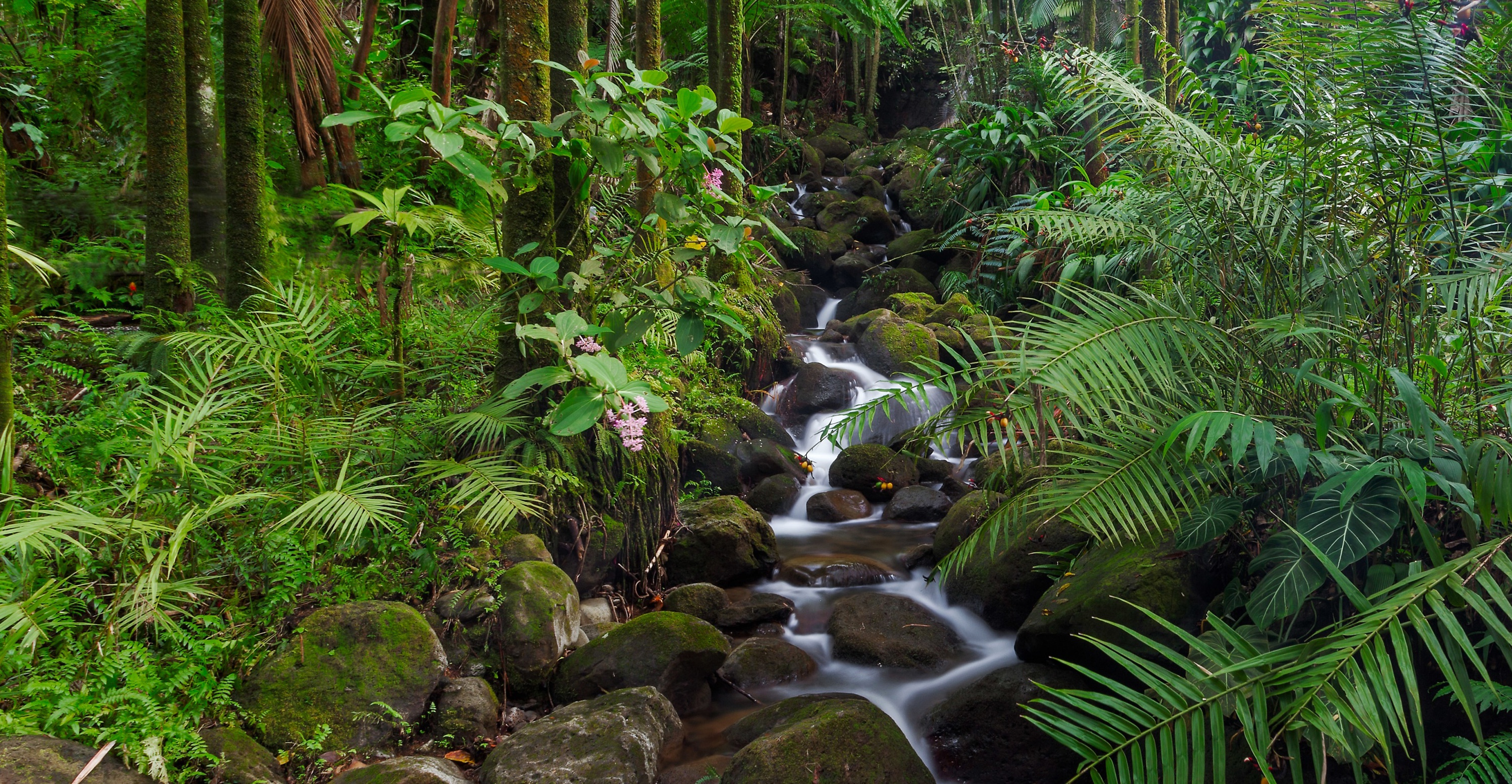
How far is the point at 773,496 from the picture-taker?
6141 millimetres

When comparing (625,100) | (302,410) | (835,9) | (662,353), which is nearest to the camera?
(625,100)

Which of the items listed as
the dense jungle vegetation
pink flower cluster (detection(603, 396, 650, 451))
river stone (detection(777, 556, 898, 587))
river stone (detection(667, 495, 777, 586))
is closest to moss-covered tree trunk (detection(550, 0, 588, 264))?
the dense jungle vegetation

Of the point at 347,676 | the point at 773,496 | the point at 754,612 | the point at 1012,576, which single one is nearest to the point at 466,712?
the point at 347,676

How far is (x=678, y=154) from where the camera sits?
130 inches

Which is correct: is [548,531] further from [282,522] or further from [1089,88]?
[1089,88]

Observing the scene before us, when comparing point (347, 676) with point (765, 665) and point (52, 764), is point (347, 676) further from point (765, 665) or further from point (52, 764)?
point (765, 665)

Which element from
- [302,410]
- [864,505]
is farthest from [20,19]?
[864,505]

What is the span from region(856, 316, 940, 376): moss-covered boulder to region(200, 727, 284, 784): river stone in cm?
645

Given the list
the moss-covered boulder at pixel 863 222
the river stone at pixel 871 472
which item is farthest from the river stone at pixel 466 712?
the moss-covered boulder at pixel 863 222

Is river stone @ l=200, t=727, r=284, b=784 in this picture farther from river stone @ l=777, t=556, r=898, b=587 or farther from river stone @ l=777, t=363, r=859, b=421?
river stone @ l=777, t=363, r=859, b=421

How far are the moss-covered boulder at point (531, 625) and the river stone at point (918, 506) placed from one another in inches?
129

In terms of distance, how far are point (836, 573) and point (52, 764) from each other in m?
3.83

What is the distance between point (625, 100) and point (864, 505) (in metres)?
4.01

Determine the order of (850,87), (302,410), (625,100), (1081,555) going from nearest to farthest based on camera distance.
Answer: (625,100)
(302,410)
(1081,555)
(850,87)
